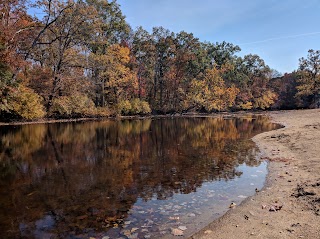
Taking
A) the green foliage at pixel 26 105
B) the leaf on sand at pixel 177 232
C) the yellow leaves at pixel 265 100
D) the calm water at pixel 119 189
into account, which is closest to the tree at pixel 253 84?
the yellow leaves at pixel 265 100

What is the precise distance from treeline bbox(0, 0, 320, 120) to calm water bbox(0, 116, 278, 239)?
43.7 ft

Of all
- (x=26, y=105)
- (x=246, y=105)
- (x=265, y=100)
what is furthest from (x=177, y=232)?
(x=265, y=100)

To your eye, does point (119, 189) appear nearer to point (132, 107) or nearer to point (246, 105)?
point (132, 107)

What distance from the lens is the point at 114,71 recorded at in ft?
168

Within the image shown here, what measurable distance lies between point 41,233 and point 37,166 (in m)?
6.97

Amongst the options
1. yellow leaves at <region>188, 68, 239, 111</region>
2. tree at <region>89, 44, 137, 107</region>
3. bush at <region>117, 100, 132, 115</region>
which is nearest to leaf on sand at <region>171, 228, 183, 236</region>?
tree at <region>89, 44, 137, 107</region>

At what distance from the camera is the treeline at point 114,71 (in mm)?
33312

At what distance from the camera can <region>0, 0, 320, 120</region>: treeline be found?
3331 centimetres

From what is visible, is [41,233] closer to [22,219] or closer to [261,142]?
[22,219]

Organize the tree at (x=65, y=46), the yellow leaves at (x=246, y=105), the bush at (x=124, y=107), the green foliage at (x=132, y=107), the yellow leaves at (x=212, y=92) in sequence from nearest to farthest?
the tree at (x=65, y=46) < the bush at (x=124, y=107) < the green foliage at (x=132, y=107) < the yellow leaves at (x=212, y=92) < the yellow leaves at (x=246, y=105)

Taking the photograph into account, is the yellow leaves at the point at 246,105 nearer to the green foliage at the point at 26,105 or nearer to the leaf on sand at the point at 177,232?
the green foliage at the point at 26,105

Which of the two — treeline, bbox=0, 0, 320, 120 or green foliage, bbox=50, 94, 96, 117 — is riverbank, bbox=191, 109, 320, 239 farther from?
green foliage, bbox=50, 94, 96, 117

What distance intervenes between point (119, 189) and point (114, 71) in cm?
4482

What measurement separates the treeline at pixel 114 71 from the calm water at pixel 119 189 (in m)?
13.3
